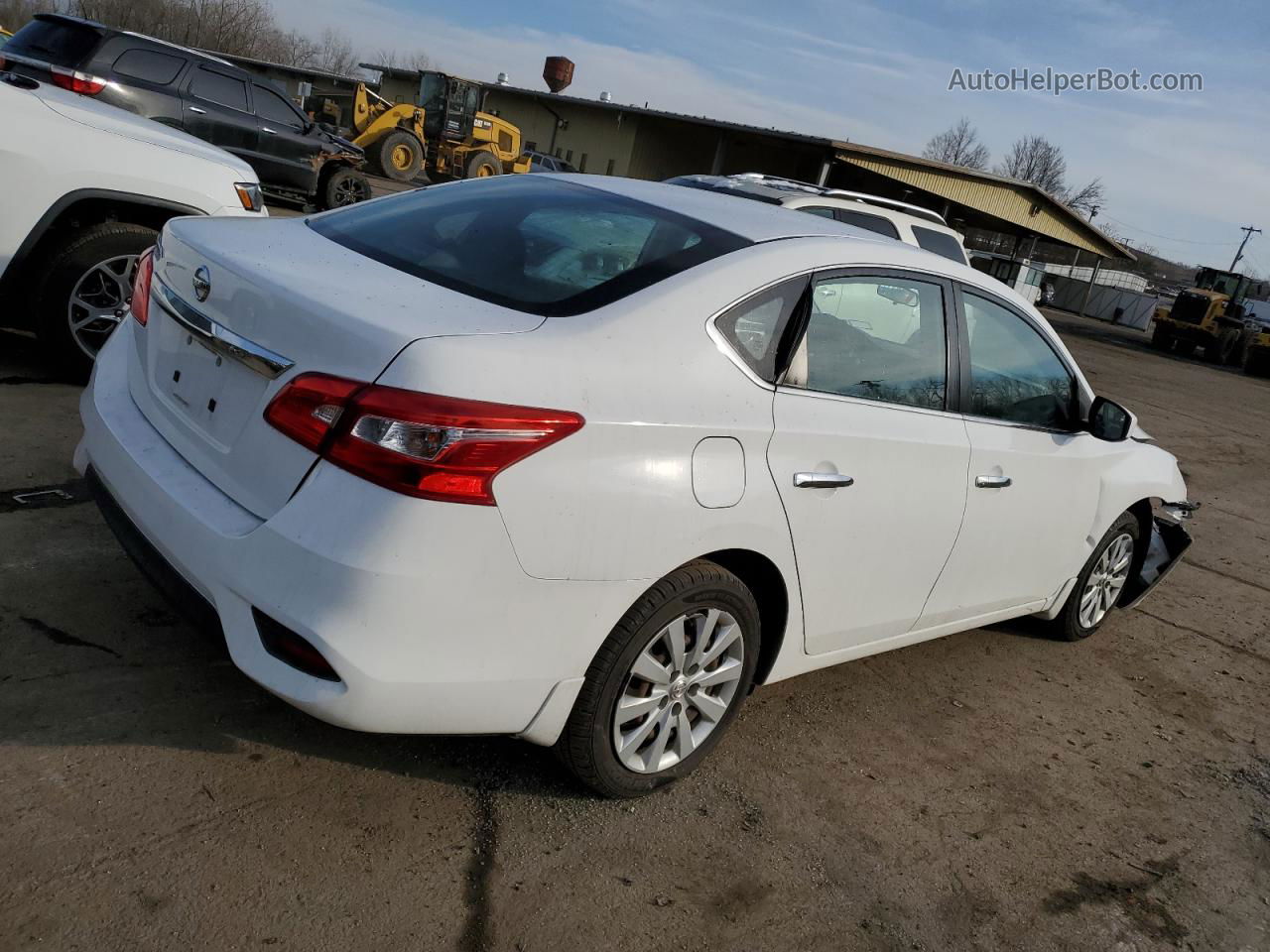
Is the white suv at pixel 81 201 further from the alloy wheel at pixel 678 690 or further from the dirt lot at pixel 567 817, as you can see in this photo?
the alloy wheel at pixel 678 690

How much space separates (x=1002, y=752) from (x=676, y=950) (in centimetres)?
183

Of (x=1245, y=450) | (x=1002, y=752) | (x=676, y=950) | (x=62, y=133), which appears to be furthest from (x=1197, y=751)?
(x=1245, y=450)

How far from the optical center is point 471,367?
2.28 meters

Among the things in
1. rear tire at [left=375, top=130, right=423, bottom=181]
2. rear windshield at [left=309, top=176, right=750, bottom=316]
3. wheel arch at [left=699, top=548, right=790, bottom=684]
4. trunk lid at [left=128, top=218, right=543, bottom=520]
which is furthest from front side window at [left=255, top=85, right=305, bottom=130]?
rear tire at [left=375, top=130, right=423, bottom=181]

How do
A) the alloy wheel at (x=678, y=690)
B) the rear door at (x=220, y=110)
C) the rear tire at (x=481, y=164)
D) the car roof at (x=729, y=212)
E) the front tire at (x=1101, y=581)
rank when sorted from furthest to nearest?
1. the rear tire at (x=481, y=164)
2. the rear door at (x=220, y=110)
3. the front tire at (x=1101, y=581)
4. the car roof at (x=729, y=212)
5. the alloy wheel at (x=678, y=690)

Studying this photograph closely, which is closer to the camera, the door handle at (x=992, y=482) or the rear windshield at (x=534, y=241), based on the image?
the rear windshield at (x=534, y=241)

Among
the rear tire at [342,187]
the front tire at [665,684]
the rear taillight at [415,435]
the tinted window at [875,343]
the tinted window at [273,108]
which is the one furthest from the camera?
the rear tire at [342,187]

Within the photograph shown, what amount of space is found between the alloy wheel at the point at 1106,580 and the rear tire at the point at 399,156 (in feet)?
76.1

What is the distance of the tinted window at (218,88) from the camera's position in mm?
11914

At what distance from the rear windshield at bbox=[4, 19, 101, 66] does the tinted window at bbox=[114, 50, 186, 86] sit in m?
0.32

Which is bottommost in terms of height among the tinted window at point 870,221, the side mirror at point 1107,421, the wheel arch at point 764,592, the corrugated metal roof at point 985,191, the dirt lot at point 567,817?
the dirt lot at point 567,817

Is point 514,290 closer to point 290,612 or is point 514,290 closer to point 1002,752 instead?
point 290,612

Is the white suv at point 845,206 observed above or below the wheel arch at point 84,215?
above

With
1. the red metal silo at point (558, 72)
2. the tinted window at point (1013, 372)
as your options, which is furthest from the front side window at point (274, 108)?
the red metal silo at point (558, 72)
